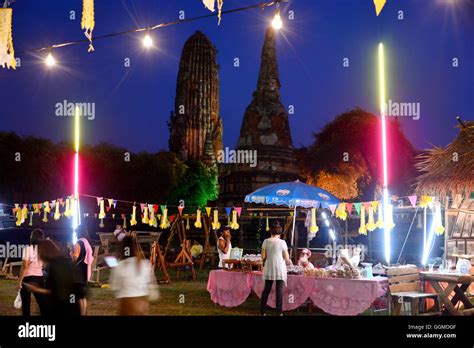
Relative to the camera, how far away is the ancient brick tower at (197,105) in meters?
59.0

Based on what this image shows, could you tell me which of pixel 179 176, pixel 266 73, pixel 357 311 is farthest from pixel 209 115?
pixel 357 311

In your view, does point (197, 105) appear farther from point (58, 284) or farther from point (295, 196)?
point (58, 284)

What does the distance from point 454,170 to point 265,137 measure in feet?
78.2

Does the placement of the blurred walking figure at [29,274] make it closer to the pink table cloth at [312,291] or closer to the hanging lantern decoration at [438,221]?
the pink table cloth at [312,291]

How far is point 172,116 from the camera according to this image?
200 feet

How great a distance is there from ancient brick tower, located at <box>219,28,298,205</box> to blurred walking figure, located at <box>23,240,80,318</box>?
28.7 m

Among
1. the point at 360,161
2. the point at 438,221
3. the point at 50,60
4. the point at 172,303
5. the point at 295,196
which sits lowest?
the point at 172,303

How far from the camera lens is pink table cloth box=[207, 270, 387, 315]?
8.98m

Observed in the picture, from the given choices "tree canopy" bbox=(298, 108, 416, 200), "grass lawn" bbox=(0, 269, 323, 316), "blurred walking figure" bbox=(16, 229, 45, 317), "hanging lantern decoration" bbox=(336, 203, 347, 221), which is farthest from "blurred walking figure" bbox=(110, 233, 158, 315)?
"tree canopy" bbox=(298, 108, 416, 200)

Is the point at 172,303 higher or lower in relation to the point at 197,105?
lower

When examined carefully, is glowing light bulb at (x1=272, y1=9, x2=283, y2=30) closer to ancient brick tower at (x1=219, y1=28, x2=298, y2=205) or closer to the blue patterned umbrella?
the blue patterned umbrella

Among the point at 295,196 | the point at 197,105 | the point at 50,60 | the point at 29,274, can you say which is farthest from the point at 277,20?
the point at 197,105

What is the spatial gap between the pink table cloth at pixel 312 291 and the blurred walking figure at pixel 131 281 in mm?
4172

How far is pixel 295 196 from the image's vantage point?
12.0 meters
